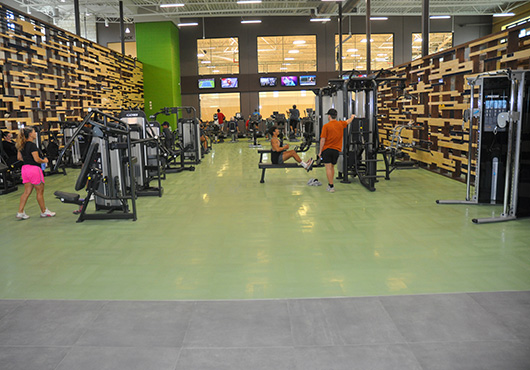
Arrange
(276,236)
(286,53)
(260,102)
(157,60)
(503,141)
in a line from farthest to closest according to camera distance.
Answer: (260,102) → (286,53) → (157,60) → (503,141) → (276,236)

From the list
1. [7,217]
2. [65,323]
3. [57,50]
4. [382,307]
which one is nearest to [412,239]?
[382,307]

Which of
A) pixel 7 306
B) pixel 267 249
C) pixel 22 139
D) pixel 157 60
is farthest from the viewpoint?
pixel 157 60

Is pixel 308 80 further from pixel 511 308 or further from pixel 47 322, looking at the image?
pixel 47 322

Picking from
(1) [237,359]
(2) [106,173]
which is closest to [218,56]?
(2) [106,173]

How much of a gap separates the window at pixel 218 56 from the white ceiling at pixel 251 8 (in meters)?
2.22

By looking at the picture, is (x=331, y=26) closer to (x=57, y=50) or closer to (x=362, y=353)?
(x=57, y=50)

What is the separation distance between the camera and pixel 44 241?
4.92 meters

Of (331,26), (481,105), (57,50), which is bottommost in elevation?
(481,105)

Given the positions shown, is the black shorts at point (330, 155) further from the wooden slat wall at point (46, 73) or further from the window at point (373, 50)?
the window at point (373, 50)

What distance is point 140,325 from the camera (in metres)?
2.82

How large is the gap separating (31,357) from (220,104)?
69.6 feet

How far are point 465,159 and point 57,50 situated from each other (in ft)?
34.0

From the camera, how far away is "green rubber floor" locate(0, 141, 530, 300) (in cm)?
346

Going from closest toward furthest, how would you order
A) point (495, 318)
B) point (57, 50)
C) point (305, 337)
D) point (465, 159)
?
point (305, 337)
point (495, 318)
point (465, 159)
point (57, 50)
